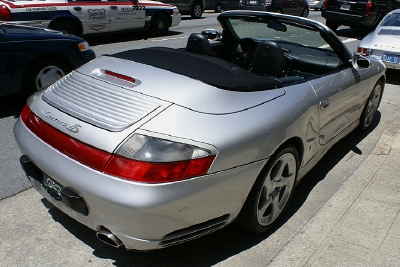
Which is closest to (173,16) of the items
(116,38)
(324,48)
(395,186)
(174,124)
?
(116,38)

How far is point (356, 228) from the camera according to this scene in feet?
10.7

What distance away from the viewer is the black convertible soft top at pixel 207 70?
9.68 feet

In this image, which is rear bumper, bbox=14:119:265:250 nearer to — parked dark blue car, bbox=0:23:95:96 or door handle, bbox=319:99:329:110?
door handle, bbox=319:99:329:110

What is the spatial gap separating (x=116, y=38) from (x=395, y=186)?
953cm

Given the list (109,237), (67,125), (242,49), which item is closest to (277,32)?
(242,49)

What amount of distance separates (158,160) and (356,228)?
1731 mm

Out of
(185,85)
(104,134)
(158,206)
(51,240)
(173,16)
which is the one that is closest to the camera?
(158,206)

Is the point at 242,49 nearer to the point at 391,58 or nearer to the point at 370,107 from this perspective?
the point at 370,107

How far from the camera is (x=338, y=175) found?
14.1 feet

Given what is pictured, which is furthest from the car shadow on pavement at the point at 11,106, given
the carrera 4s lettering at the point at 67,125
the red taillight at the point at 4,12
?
the red taillight at the point at 4,12

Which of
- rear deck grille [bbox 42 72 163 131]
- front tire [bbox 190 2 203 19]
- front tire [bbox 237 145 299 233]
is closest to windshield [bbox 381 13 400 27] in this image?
front tire [bbox 237 145 299 233]

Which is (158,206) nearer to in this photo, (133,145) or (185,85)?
(133,145)

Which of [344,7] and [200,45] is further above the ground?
[200,45]

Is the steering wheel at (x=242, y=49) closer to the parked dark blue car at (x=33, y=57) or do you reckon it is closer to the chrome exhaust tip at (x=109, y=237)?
the parked dark blue car at (x=33, y=57)
